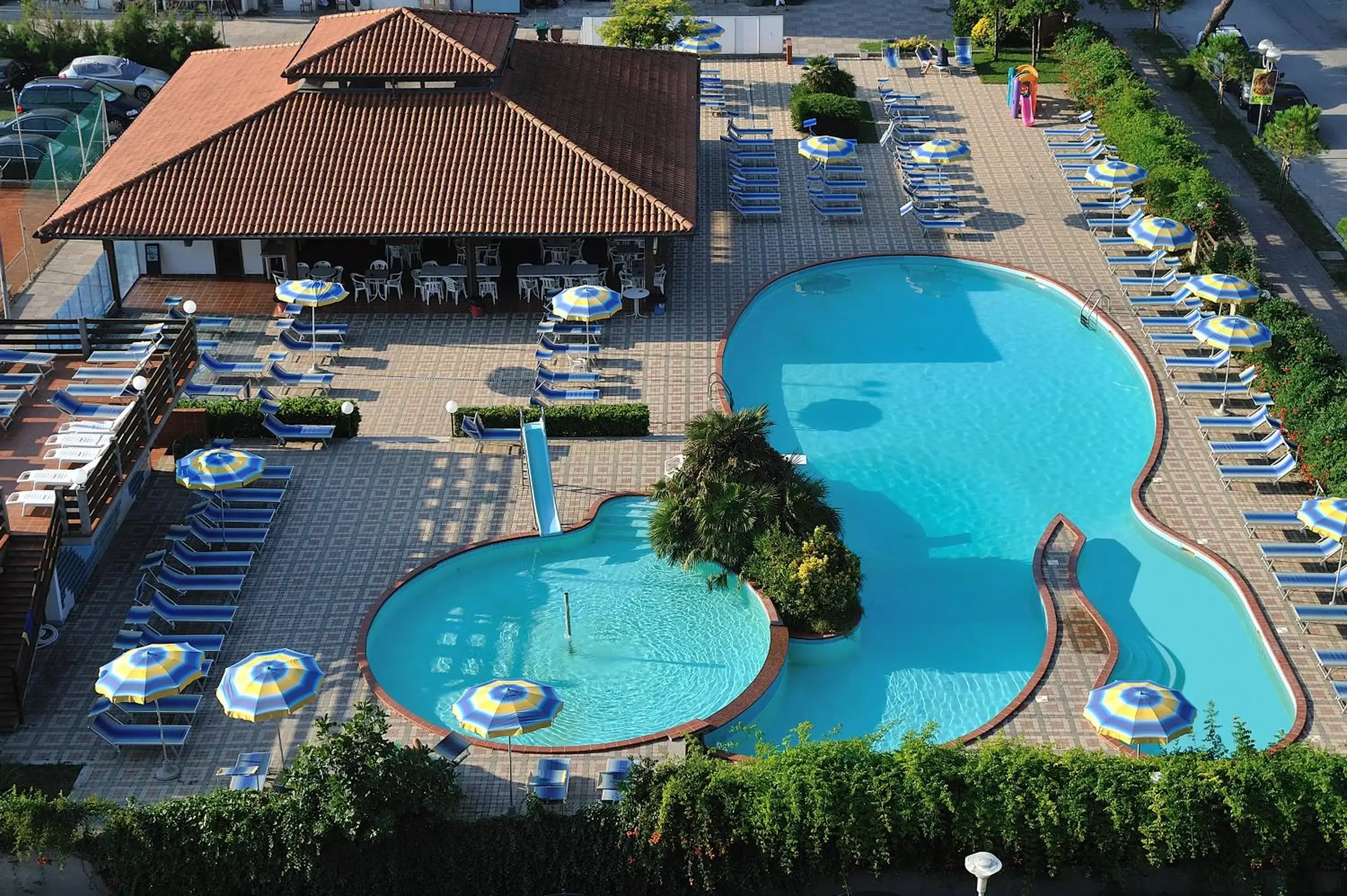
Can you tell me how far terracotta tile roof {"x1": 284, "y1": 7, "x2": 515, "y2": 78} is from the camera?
39625 millimetres

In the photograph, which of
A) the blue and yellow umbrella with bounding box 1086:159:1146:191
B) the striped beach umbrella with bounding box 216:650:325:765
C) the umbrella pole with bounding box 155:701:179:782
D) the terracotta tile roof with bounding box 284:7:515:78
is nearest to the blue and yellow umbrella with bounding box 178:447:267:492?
the umbrella pole with bounding box 155:701:179:782

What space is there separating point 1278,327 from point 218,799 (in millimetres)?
22778

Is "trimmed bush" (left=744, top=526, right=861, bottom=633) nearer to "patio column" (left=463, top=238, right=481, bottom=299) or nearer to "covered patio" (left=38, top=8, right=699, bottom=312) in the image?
"covered patio" (left=38, top=8, right=699, bottom=312)

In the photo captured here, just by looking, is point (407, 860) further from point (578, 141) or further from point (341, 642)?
point (578, 141)

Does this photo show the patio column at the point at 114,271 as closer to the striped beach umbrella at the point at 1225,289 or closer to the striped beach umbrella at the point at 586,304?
the striped beach umbrella at the point at 586,304

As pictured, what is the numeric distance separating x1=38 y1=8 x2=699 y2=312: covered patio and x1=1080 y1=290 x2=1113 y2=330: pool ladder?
8807 millimetres

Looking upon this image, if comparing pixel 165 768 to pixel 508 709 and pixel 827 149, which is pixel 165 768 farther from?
pixel 827 149

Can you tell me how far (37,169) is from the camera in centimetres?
4378

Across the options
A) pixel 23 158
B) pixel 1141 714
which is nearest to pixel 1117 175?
pixel 1141 714

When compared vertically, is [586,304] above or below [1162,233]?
below

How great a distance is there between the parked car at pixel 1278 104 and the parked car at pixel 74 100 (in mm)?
30139

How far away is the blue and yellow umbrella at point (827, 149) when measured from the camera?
144 feet

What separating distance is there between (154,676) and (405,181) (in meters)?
16.0

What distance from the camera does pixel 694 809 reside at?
23562 millimetres
